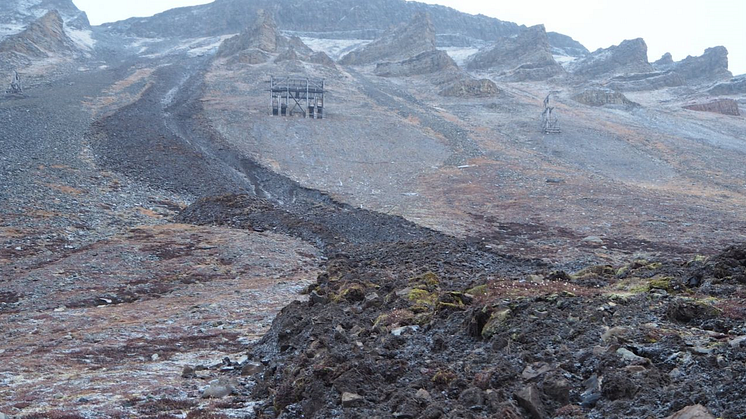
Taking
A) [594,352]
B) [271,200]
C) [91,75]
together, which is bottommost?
[271,200]

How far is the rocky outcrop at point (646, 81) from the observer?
282ft

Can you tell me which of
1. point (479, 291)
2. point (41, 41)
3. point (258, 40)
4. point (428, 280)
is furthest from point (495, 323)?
point (41, 41)

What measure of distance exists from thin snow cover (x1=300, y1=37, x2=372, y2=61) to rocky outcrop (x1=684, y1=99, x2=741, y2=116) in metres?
60.4

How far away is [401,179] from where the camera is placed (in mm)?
35062

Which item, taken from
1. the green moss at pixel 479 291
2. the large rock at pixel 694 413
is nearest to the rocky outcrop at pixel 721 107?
the green moss at pixel 479 291

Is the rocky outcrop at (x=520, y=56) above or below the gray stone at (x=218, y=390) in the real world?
above

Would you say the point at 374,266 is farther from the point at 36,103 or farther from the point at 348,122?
the point at 36,103

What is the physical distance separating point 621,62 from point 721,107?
26.0 m

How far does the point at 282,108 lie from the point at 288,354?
42396 mm

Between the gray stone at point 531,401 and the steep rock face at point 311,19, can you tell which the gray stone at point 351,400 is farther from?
the steep rock face at point 311,19

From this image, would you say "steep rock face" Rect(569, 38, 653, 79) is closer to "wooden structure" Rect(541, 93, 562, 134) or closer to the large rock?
"wooden structure" Rect(541, 93, 562, 134)

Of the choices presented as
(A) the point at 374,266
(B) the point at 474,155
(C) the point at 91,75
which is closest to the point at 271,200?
(A) the point at 374,266

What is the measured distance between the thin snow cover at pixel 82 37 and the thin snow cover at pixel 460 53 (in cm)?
6344

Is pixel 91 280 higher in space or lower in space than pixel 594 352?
lower
